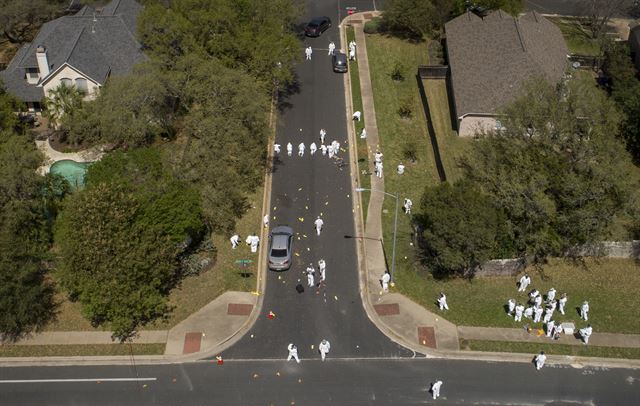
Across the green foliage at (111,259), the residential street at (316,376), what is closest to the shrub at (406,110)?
the residential street at (316,376)

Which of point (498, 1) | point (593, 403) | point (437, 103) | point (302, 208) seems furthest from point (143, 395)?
point (498, 1)

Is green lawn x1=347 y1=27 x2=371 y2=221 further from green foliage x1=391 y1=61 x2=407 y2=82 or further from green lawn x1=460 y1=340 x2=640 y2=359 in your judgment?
green lawn x1=460 y1=340 x2=640 y2=359

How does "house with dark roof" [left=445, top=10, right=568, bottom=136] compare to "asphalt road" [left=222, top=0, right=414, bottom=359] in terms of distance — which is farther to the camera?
"house with dark roof" [left=445, top=10, right=568, bottom=136]

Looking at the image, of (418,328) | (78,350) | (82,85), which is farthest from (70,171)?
(418,328)

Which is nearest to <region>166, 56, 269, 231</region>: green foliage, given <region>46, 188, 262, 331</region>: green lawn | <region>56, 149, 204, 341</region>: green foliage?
<region>46, 188, 262, 331</region>: green lawn

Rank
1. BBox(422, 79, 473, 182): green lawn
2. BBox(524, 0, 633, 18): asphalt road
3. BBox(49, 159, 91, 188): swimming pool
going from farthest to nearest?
1. BBox(524, 0, 633, 18): asphalt road
2. BBox(422, 79, 473, 182): green lawn
3. BBox(49, 159, 91, 188): swimming pool

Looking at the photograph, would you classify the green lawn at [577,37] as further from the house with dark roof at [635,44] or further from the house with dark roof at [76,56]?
the house with dark roof at [76,56]

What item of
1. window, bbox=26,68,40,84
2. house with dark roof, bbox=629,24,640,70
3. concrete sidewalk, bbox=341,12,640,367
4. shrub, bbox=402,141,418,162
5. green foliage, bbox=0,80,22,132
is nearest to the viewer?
concrete sidewalk, bbox=341,12,640,367
